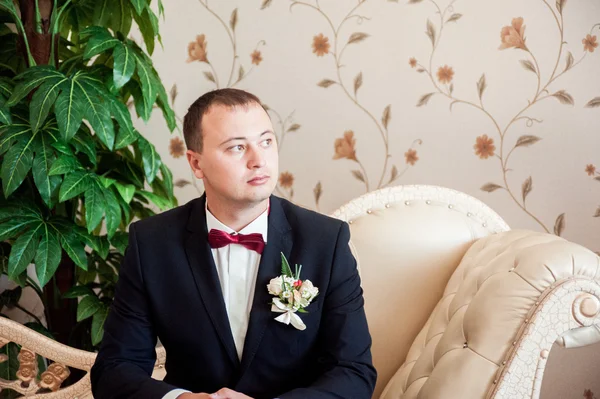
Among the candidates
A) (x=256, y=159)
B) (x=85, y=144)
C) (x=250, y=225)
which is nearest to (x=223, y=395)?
(x=250, y=225)

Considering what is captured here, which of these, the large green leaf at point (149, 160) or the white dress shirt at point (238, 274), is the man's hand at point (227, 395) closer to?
the white dress shirt at point (238, 274)

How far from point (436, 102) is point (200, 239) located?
1.13 metres

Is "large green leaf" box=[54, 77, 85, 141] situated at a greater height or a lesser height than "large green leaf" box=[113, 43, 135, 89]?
lesser

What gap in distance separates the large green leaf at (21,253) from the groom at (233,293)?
364 mm

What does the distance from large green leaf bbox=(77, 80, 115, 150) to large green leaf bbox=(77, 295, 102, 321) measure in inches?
21.0

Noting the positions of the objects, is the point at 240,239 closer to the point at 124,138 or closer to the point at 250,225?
the point at 250,225

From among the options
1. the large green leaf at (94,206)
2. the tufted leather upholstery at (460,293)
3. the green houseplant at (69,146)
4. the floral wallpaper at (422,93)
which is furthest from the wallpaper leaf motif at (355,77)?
the large green leaf at (94,206)

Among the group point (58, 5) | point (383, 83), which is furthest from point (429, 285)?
point (58, 5)

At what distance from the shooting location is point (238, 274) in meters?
1.57

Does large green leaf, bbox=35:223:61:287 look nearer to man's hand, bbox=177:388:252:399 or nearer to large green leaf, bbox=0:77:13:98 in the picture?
large green leaf, bbox=0:77:13:98

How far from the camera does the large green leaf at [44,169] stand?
179cm

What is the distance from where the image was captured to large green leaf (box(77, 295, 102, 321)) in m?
1.99

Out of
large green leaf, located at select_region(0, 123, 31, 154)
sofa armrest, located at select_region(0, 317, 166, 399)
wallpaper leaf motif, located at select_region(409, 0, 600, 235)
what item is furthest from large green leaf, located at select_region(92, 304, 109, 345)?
wallpaper leaf motif, located at select_region(409, 0, 600, 235)

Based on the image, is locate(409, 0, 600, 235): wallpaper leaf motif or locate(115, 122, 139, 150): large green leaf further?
locate(409, 0, 600, 235): wallpaper leaf motif
